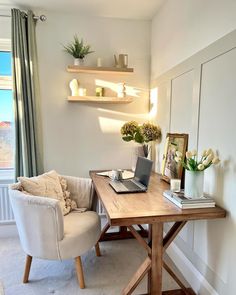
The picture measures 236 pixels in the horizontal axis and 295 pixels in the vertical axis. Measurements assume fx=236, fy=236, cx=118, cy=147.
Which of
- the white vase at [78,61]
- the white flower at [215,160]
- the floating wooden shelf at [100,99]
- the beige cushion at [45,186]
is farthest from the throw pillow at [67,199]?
the white flower at [215,160]

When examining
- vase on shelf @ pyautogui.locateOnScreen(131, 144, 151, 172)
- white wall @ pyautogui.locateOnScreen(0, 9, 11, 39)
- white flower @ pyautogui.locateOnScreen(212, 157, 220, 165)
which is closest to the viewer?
white flower @ pyautogui.locateOnScreen(212, 157, 220, 165)

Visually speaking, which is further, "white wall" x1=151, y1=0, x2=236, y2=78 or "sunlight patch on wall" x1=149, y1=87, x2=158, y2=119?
"sunlight patch on wall" x1=149, y1=87, x2=158, y2=119

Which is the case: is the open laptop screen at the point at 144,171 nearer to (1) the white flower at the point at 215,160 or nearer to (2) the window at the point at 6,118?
(1) the white flower at the point at 215,160

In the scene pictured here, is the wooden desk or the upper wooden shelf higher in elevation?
the upper wooden shelf

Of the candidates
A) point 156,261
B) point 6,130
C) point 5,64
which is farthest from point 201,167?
point 5,64

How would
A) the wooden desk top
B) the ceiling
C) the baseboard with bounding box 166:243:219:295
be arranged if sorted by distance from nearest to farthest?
1. the wooden desk top
2. the baseboard with bounding box 166:243:219:295
3. the ceiling

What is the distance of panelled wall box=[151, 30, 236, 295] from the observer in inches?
57.2

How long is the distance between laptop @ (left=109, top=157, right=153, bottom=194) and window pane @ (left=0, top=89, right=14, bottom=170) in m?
1.42

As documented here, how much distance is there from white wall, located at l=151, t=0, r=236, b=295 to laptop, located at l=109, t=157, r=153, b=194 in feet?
1.45

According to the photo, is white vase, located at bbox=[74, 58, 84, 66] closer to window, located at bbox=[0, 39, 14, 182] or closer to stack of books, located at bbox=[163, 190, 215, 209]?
window, located at bbox=[0, 39, 14, 182]

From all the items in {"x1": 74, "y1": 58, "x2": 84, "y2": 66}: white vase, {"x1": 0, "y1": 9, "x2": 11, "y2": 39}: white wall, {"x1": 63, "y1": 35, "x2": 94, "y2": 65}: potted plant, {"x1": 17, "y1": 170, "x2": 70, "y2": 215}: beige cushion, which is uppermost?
{"x1": 0, "y1": 9, "x2": 11, "y2": 39}: white wall

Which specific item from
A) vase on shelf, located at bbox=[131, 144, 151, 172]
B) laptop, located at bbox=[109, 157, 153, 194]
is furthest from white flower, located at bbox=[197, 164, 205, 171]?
vase on shelf, located at bbox=[131, 144, 151, 172]

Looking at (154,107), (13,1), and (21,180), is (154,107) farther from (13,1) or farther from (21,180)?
(13,1)

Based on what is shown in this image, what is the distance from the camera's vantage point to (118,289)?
1.87m
